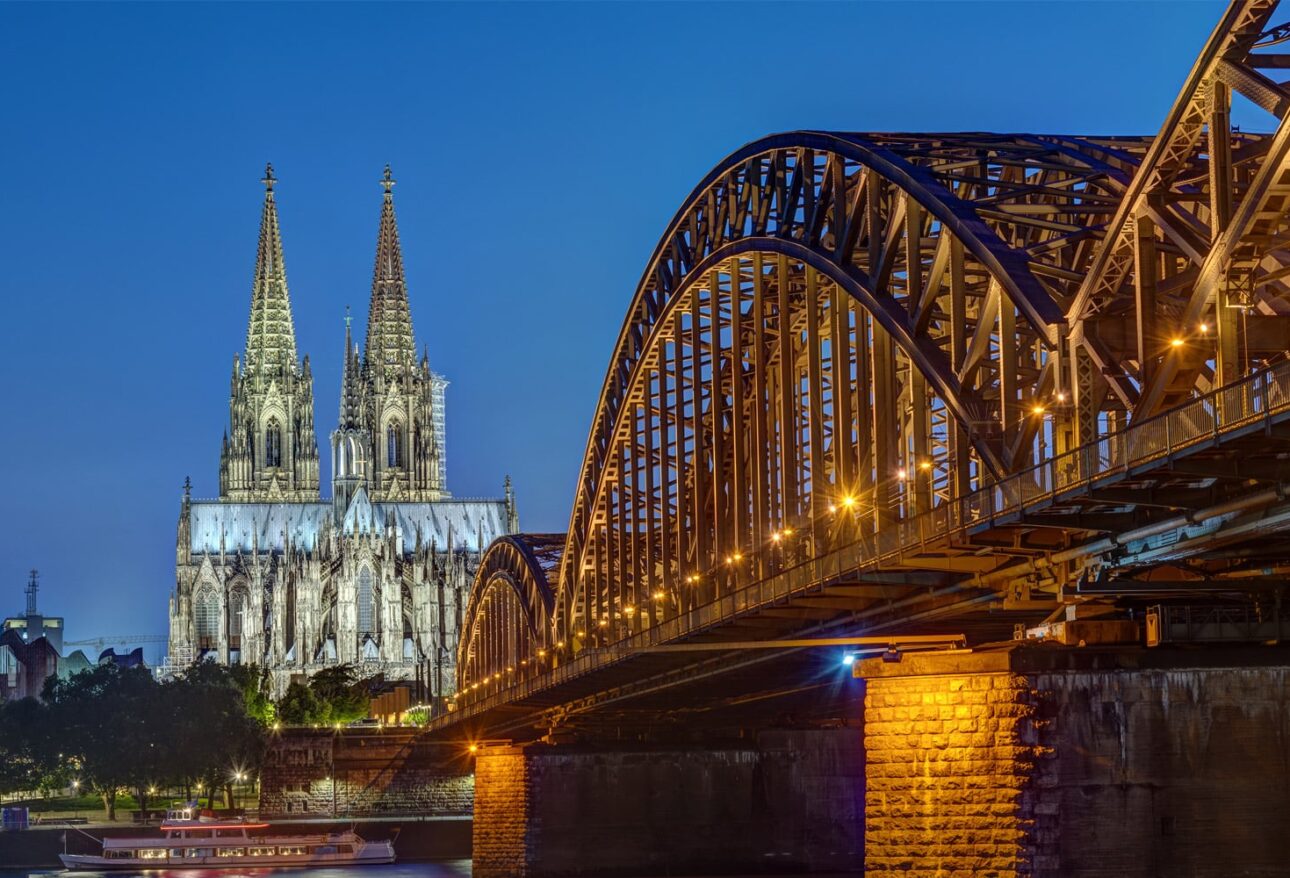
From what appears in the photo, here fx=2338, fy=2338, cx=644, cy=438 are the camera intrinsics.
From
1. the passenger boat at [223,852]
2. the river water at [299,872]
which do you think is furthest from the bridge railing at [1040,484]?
the passenger boat at [223,852]

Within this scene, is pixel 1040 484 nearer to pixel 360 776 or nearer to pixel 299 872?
pixel 299 872

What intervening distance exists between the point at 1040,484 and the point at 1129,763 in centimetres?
616

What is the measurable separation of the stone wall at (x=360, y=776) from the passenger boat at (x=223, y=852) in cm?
1797

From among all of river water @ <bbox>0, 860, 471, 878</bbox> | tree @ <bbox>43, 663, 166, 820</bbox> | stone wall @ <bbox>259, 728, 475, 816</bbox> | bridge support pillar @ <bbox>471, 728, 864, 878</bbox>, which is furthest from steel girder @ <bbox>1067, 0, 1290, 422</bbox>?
tree @ <bbox>43, 663, 166, 820</bbox>

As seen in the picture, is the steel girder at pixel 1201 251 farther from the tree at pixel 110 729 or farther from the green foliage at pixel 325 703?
the green foliage at pixel 325 703

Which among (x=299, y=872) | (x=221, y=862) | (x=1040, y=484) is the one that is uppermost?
(x=1040, y=484)

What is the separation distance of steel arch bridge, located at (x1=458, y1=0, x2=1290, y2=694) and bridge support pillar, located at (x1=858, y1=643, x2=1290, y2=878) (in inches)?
74.5

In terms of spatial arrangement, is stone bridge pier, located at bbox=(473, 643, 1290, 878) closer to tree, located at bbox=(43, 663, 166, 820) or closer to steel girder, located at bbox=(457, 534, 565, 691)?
steel girder, located at bbox=(457, 534, 565, 691)

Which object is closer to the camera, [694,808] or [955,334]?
[955,334]

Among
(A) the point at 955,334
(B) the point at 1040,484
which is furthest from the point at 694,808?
(B) the point at 1040,484

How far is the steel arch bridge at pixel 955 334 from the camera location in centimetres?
3428

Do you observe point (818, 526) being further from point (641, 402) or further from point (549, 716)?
point (549, 716)

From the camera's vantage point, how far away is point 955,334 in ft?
144

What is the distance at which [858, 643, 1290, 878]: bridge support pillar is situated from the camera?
3938 cm
